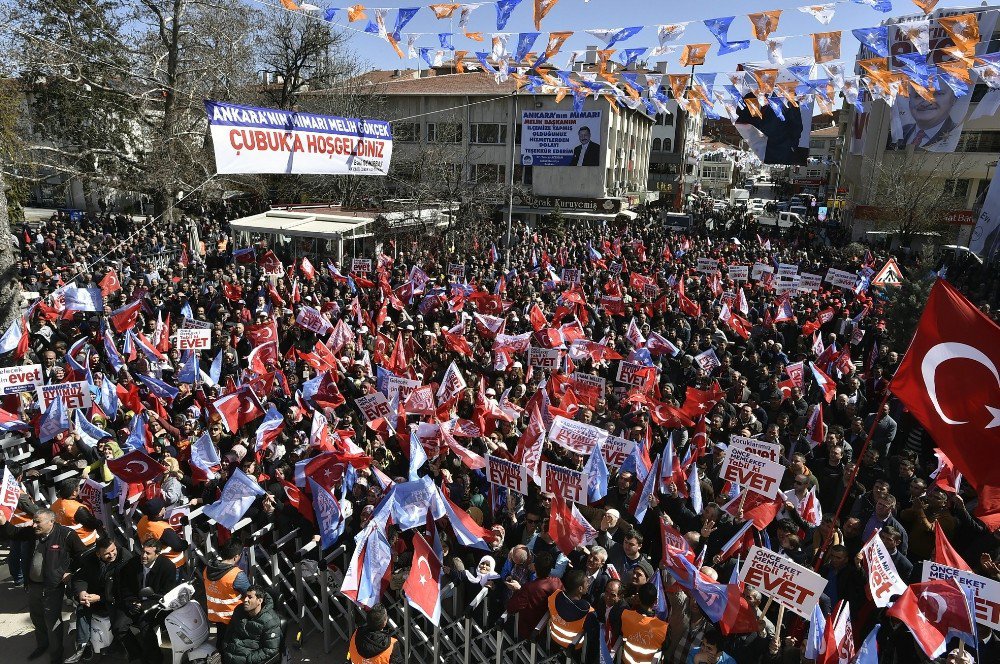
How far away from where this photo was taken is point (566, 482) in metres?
6.73

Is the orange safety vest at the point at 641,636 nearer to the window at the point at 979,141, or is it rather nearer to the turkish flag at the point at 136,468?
the turkish flag at the point at 136,468

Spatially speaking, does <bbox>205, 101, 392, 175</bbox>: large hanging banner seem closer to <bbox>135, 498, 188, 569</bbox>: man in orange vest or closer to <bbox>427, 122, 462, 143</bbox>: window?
<bbox>135, 498, 188, 569</bbox>: man in orange vest

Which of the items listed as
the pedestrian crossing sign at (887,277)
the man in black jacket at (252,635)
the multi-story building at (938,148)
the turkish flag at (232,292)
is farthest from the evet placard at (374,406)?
the multi-story building at (938,148)

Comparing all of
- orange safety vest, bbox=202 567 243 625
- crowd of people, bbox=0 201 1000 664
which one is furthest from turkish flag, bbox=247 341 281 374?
orange safety vest, bbox=202 567 243 625

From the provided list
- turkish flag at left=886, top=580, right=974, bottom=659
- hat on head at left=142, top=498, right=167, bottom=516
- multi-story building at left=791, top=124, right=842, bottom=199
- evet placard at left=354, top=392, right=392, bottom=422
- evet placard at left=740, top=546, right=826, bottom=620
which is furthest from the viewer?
multi-story building at left=791, top=124, right=842, bottom=199

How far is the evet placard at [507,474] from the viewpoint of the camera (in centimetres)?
684

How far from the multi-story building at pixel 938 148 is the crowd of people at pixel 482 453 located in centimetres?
2263

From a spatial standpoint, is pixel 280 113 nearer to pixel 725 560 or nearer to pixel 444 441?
pixel 444 441

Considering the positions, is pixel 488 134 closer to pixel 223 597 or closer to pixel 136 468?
pixel 136 468

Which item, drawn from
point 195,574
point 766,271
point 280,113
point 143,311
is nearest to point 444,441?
point 195,574

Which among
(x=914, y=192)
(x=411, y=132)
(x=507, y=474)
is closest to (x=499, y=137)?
(x=411, y=132)

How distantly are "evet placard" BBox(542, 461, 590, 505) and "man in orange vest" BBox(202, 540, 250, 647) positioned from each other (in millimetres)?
2980

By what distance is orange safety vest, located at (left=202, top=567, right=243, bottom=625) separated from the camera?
553cm

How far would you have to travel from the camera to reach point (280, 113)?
435 inches
